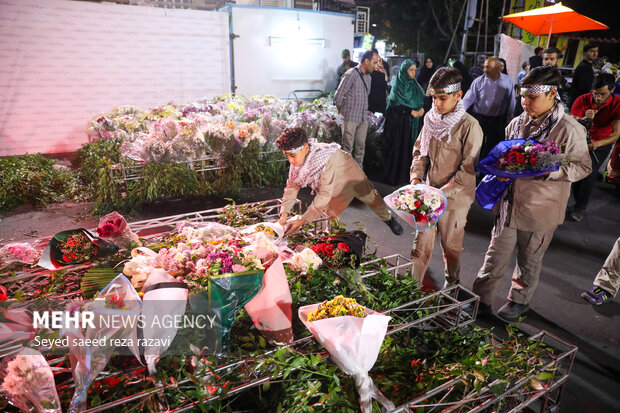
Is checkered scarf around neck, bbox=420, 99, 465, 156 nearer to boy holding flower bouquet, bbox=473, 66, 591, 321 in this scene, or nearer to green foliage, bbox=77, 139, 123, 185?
boy holding flower bouquet, bbox=473, 66, 591, 321

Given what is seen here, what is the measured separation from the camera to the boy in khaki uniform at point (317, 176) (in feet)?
11.2

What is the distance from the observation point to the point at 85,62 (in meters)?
9.11

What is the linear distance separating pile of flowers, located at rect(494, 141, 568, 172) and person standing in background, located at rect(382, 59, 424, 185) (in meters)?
3.82

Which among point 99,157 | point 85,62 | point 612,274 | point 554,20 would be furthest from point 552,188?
point 85,62

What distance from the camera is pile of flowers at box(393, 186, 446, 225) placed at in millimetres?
3184

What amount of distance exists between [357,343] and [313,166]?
210 cm

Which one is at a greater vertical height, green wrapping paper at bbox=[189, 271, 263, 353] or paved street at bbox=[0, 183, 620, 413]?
green wrapping paper at bbox=[189, 271, 263, 353]

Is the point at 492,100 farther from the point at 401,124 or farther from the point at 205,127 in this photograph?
the point at 205,127

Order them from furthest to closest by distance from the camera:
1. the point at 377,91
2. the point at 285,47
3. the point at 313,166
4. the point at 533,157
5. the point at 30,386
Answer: the point at 285,47, the point at 377,91, the point at 313,166, the point at 533,157, the point at 30,386

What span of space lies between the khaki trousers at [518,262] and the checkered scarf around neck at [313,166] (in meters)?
1.55

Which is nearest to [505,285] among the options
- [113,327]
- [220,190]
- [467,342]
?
[467,342]

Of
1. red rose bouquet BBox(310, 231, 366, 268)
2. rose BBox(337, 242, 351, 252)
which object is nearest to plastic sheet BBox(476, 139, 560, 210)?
red rose bouquet BBox(310, 231, 366, 268)

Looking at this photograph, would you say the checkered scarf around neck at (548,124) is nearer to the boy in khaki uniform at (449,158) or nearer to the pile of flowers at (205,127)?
the boy in khaki uniform at (449,158)

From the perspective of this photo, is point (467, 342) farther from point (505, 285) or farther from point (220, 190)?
point (220, 190)
